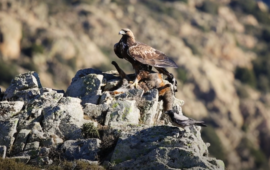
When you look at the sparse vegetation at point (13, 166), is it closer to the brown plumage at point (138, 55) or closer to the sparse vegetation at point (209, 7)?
the brown plumage at point (138, 55)

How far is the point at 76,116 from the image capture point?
61.8 feet

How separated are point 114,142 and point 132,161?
54.0 inches

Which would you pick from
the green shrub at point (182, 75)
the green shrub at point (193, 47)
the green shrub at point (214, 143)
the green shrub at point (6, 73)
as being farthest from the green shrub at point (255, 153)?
the green shrub at point (6, 73)

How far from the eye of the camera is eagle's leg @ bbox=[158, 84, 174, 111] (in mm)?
21547

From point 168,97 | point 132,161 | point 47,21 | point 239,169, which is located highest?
point 47,21

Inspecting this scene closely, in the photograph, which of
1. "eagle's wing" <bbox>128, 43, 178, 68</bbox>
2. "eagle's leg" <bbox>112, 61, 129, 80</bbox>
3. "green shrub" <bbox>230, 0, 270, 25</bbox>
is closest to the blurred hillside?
"green shrub" <bbox>230, 0, 270, 25</bbox>

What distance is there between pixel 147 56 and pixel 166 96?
199 centimetres

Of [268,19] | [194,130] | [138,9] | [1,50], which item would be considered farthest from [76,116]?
[268,19]

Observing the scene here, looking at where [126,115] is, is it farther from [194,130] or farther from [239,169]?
[239,169]

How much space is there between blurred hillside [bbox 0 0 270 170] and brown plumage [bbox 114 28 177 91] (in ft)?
251

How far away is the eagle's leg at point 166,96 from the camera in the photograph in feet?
70.7

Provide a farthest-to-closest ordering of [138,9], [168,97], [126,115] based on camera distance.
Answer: [138,9]
[168,97]
[126,115]

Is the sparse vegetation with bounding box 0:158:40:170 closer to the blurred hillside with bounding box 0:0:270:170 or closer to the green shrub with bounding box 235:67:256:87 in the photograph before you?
the blurred hillside with bounding box 0:0:270:170

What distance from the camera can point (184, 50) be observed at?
138875 mm
